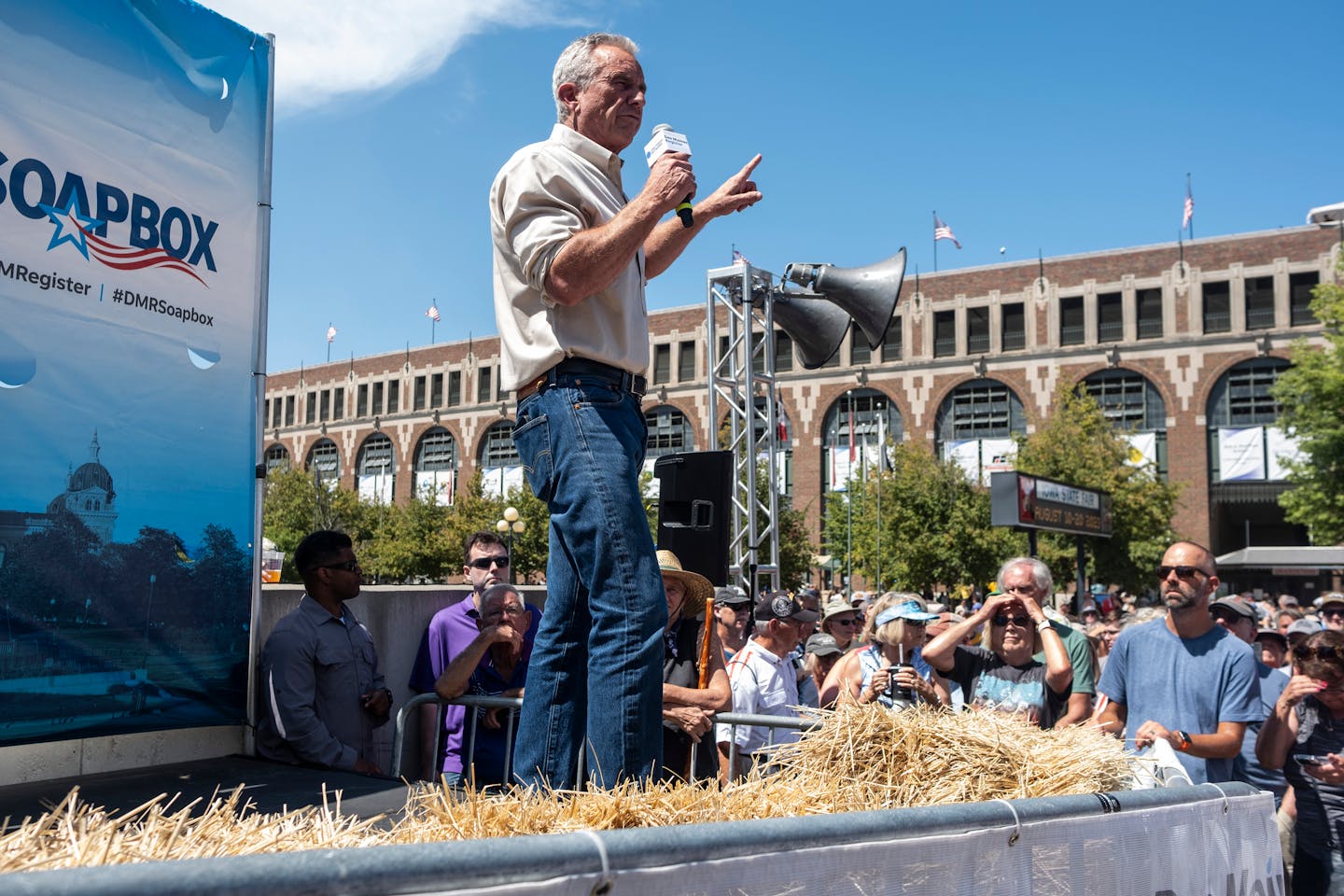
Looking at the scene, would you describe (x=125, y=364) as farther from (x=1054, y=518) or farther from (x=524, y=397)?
(x=1054, y=518)

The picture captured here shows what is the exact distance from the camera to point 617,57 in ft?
9.50

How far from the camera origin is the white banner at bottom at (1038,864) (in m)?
1.36

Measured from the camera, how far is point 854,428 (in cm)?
5100

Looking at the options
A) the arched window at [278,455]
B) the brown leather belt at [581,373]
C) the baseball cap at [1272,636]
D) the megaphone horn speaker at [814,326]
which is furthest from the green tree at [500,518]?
the brown leather belt at [581,373]

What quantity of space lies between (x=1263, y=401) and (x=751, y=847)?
4861cm

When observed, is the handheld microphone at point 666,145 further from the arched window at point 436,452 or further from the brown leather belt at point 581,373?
the arched window at point 436,452

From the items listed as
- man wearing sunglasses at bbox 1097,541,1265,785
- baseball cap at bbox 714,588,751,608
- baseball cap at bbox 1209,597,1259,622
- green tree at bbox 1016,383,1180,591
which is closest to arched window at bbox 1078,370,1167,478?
green tree at bbox 1016,383,1180,591

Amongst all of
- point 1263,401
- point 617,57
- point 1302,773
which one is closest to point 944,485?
point 1263,401

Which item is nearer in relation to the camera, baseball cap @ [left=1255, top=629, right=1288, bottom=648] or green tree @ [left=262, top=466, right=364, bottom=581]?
baseball cap @ [left=1255, top=629, right=1288, bottom=648]

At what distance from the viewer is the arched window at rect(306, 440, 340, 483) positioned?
231 ft

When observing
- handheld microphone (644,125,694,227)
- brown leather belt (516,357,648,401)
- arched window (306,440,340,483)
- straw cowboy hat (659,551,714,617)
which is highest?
arched window (306,440,340,483)

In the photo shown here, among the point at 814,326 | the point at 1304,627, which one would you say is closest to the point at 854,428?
the point at 814,326

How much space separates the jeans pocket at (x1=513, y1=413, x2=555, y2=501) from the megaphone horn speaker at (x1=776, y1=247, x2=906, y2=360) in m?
8.84

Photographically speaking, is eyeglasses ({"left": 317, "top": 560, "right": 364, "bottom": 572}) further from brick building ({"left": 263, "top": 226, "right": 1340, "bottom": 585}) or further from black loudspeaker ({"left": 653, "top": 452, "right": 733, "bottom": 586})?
brick building ({"left": 263, "top": 226, "right": 1340, "bottom": 585})
